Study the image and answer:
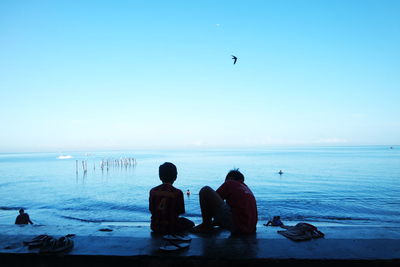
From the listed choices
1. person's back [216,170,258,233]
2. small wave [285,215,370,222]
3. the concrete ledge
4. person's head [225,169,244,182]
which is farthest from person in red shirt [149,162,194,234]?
small wave [285,215,370,222]

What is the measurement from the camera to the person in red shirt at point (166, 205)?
13.6 feet

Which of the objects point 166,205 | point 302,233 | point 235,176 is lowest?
point 302,233

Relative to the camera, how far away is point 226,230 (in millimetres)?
4480

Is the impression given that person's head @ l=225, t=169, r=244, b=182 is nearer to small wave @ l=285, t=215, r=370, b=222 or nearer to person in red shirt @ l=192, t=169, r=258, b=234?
person in red shirt @ l=192, t=169, r=258, b=234

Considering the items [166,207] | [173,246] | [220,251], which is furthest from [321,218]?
[173,246]

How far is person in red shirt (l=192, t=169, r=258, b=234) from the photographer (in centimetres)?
417

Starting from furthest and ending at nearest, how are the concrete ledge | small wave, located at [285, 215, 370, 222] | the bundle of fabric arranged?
small wave, located at [285, 215, 370, 222], the bundle of fabric, the concrete ledge

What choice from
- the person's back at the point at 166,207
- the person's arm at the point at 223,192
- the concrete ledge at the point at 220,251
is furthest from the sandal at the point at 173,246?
the person's arm at the point at 223,192

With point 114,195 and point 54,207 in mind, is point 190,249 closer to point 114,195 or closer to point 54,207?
point 54,207

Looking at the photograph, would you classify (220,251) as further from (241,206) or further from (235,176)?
(235,176)

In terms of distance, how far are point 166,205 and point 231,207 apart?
1.13 m

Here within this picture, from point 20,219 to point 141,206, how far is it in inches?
469

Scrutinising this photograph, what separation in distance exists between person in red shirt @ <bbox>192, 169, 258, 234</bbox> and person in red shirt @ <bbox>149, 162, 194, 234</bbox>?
44cm

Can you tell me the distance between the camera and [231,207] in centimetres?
434
